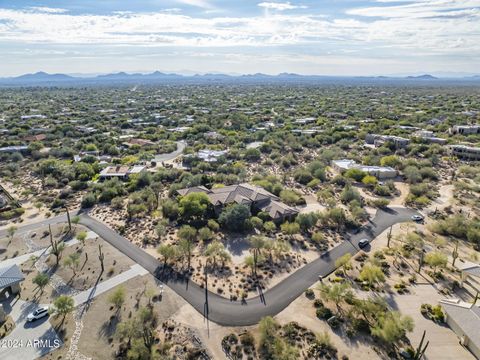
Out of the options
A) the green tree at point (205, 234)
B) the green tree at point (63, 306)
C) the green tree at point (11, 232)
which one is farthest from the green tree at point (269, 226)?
the green tree at point (11, 232)

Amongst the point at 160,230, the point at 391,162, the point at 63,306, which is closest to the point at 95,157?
the point at 160,230

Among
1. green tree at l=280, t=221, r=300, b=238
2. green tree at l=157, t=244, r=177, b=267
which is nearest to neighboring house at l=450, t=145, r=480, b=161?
green tree at l=280, t=221, r=300, b=238

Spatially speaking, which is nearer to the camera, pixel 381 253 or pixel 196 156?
pixel 381 253

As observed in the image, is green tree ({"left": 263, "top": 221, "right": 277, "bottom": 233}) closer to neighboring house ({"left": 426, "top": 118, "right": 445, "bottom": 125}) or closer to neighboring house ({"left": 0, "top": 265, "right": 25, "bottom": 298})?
neighboring house ({"left": 0, "top": 265, "right": 25, "bottom": 298})

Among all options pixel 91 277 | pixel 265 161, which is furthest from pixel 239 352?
pixel 265 161

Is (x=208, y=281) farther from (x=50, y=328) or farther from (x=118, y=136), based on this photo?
(x=118, y=136)

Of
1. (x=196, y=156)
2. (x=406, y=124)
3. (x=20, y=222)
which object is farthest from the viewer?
(x=406, y=124)

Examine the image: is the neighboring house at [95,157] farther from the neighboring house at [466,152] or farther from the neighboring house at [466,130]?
the neighboring house at [466,130]
